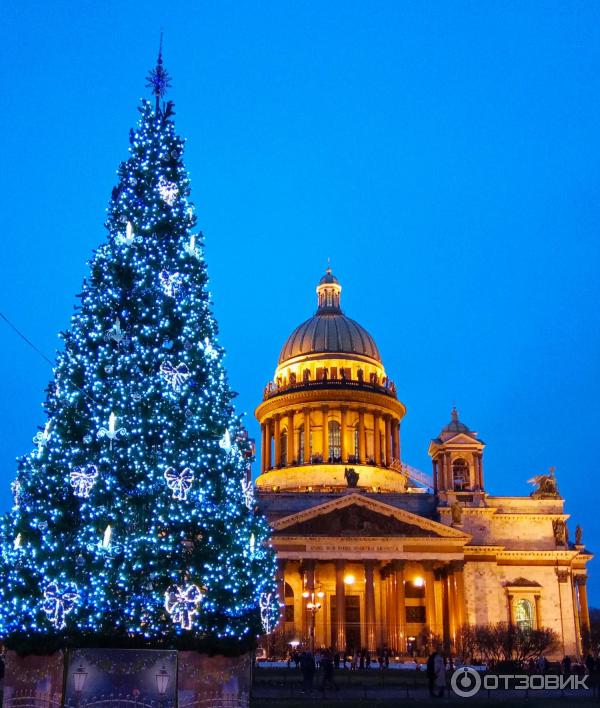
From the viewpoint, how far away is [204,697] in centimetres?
2114

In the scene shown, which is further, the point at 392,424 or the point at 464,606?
the point at 392,424

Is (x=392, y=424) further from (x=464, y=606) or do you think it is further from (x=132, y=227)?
(x=132, y=227)

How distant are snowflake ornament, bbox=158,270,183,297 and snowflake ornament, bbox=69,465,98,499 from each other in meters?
4.88

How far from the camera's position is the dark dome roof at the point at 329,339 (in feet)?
275

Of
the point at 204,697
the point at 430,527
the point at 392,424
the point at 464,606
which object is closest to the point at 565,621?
the point at 464,606

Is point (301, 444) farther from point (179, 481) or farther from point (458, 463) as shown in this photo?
point (179, 481)

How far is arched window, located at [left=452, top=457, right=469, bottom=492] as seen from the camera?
2702 inches

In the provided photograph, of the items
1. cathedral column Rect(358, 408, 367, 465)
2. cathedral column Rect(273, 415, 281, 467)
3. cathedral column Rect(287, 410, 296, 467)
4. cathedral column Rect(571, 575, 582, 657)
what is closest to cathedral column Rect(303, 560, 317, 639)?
cathedral column Rect(358, 408, 367, 465)

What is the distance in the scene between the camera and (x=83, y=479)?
69.8ft

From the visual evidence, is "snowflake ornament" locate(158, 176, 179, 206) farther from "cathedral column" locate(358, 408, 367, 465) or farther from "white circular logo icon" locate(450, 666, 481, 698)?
"cathedral column" locate(358, 408, 367, 465)

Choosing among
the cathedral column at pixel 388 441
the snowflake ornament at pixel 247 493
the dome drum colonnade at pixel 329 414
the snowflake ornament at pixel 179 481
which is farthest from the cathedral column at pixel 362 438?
the snowflake ornament at pixel 179 481

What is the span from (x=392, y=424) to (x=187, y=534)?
61444mm

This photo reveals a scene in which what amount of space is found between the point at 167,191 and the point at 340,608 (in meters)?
42.3

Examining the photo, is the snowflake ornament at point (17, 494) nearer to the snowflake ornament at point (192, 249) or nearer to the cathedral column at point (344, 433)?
the snowflake ornament at point (192, 249)
